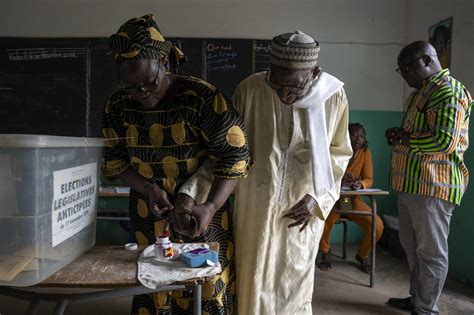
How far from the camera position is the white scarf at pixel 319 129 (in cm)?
170

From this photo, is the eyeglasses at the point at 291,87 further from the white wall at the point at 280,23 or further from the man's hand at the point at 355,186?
the white wall at the point at 280,23

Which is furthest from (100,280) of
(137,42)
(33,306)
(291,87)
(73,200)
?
(291,87)

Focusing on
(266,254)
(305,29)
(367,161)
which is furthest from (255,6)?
(266,254)

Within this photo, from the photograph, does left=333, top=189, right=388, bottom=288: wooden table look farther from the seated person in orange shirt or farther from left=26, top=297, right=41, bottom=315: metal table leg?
left=26, top=297, right=41, bottom=315: metal table leg

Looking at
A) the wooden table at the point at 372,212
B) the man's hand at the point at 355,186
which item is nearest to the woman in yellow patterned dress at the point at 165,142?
the wooden table at the point at 372,212

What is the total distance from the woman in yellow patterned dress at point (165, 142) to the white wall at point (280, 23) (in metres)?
3.56

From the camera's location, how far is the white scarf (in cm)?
170

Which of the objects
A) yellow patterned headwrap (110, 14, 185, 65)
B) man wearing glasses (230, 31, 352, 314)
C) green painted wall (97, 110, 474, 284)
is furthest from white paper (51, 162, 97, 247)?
green painted wall (97, 110, 474, 284)

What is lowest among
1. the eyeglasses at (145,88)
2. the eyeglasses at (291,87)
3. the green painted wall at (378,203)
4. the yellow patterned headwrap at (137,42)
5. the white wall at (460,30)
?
the green painted wall at (378,203)

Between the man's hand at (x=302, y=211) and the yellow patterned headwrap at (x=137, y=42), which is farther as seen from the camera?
the man's hand at (x=302, y=211)

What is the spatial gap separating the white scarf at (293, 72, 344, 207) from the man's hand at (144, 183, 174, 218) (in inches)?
24.0

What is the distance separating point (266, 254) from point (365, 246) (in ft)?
8.96

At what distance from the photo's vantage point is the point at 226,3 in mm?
4828

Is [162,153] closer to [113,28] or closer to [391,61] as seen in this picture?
[113,28]
